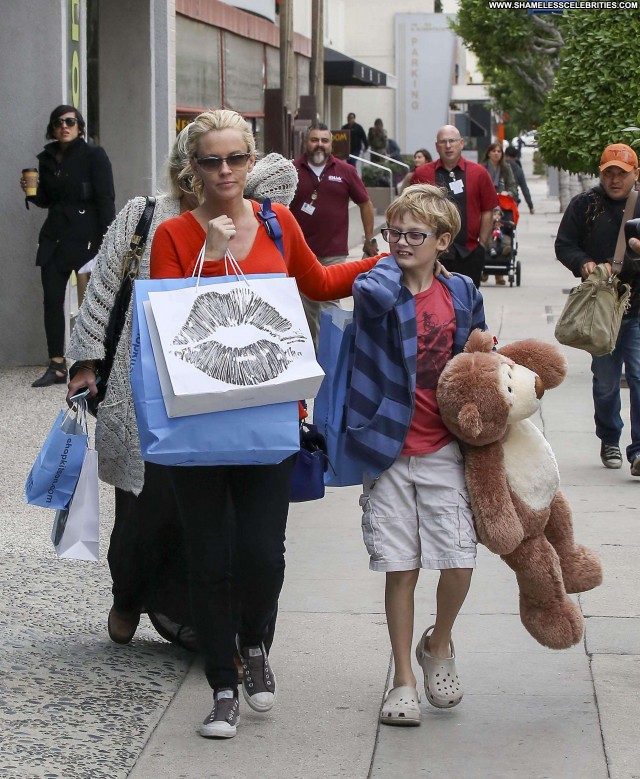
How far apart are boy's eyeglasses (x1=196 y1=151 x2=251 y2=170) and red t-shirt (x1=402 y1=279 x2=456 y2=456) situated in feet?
2.22

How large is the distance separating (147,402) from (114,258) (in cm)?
83

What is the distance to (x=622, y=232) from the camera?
7949 millimetres

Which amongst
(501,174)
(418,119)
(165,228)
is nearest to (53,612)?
(165,228)

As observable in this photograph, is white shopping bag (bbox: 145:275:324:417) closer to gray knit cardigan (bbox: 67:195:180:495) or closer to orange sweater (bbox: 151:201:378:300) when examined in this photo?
orange sweater (bbox: 151:201:378:300)

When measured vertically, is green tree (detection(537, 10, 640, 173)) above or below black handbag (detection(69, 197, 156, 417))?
above

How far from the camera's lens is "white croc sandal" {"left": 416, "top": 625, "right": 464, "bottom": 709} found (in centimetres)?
434

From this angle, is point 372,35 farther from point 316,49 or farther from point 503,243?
point 503,243

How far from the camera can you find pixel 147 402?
3.84 metres

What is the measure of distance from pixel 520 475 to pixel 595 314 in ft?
11.3

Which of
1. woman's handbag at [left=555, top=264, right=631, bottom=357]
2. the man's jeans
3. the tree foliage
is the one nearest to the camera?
woman's handbag at [left=555, top=264, right=631, bottom=357]

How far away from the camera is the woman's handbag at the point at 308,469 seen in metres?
4.33

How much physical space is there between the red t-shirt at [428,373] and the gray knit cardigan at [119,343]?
88cm

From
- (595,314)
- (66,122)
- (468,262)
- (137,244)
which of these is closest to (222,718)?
(137,244)

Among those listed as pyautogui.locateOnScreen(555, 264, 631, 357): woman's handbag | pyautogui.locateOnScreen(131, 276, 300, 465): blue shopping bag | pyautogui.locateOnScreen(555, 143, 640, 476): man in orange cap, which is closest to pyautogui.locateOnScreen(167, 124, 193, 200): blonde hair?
pyautogui.locateOnScreen(131, 276, 300, 465): blue shopping bag
